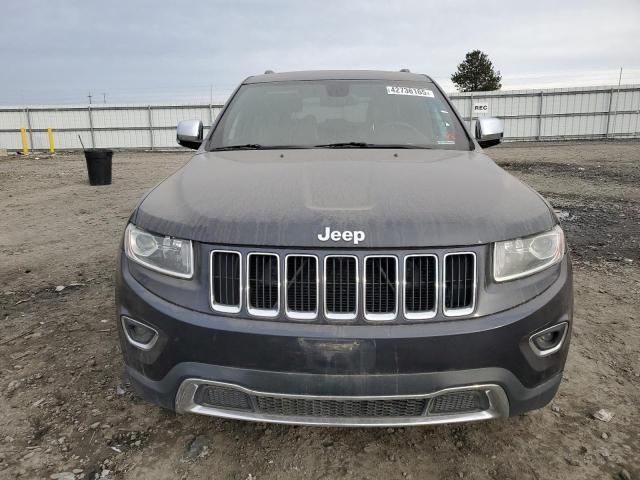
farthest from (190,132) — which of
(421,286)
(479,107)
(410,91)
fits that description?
(479,107)

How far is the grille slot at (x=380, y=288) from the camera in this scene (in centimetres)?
A: 170

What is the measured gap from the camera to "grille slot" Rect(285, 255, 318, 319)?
1714 mm

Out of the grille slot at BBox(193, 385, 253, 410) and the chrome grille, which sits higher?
the chrome grille

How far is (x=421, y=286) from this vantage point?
67.3 inches

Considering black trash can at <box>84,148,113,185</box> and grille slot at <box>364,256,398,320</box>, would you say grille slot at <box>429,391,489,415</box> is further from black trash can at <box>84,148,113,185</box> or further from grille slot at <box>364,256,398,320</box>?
black trash can at <box>84,148,113,185</box>

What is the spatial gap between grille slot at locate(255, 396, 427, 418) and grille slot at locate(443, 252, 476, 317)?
1.16 ft

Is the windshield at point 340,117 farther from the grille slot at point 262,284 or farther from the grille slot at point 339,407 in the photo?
the grille slot at point 339,407

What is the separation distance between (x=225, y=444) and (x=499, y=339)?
4.22 ft

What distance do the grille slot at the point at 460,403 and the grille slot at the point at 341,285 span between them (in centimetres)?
45

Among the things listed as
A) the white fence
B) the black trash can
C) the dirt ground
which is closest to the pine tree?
the white fence

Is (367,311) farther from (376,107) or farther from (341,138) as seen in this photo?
(376,107)

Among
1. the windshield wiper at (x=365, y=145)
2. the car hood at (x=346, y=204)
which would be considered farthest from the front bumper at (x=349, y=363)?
the windshield wiper at (x=365, y=145)

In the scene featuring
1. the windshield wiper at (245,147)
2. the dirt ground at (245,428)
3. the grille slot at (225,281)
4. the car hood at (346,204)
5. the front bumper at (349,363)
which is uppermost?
the windshield wiper at (245,147)

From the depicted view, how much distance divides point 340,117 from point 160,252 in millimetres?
1616
